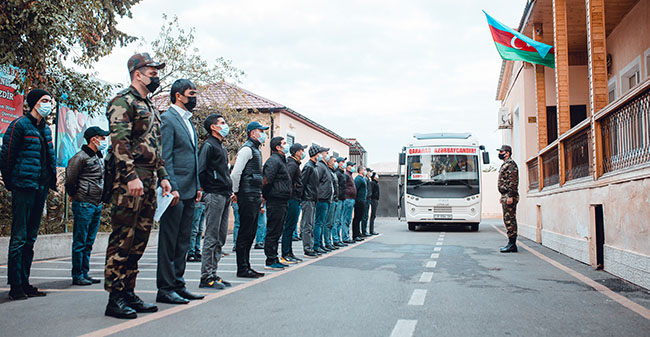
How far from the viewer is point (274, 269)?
8445 mm

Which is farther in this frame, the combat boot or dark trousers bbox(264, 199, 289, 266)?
the combat boot

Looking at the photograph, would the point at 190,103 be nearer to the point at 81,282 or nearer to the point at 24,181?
the point at 24,181

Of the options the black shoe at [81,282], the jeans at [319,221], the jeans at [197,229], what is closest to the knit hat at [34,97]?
the black shoe at [81,282]

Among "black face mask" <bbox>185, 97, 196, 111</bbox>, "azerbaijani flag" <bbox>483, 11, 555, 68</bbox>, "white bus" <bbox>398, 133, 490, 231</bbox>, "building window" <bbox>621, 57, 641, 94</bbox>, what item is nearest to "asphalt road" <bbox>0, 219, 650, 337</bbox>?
"black face mask" <bbox>185, 97, 196, 111</bbox>

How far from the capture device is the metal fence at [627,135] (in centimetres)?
682

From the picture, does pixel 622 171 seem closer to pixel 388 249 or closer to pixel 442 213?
pixel 388 249

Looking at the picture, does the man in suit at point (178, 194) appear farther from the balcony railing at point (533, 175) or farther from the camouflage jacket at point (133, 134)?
the balcony railing at point (533, 175)

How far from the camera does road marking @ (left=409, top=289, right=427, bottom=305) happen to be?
18.0 ft

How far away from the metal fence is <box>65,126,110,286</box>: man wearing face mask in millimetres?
6518

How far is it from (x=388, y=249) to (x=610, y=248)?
16.1ft

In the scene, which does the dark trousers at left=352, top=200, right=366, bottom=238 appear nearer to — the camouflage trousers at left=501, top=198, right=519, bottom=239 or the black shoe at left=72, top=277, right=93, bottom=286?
the camouflage trousers at left=501, top=198, right=519, bottom=239

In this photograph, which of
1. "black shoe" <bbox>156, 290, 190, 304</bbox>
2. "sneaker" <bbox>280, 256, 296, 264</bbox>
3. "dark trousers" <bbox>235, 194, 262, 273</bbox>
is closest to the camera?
"black shoe" <bbox>156, 290, 190, 304</bbox>

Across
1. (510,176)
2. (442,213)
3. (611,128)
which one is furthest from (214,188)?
(442,213)

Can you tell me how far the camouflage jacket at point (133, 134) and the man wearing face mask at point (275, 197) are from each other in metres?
3.25
